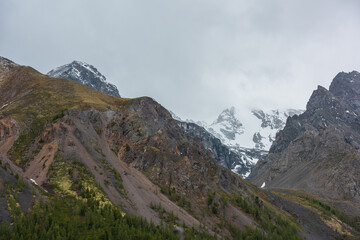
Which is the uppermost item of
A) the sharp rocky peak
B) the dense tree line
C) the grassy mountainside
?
the sharp rocky peak

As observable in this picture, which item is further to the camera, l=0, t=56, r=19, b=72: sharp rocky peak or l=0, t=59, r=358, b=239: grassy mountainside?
l=0, t=56, r=19, b=72: sharp rocky peak

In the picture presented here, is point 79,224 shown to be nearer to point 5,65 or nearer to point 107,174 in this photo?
point 107,174

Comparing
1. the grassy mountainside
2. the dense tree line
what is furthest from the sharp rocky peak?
the dense tree line

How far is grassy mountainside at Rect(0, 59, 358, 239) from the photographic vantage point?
37719mm

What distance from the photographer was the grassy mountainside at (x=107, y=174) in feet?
124

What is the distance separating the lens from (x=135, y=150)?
6750 cm

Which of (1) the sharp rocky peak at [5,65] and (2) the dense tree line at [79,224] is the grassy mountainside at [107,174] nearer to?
(2) the dense tree line at [79,224]

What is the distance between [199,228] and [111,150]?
2850 centimetres

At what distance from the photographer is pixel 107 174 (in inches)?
2114

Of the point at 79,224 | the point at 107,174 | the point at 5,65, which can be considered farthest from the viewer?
the point at 5,65

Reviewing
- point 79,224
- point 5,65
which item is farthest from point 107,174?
point 5,65

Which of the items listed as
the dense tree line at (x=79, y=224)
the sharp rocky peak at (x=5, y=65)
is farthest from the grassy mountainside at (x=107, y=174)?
the sharp rocky peak at (x=5, y=65)

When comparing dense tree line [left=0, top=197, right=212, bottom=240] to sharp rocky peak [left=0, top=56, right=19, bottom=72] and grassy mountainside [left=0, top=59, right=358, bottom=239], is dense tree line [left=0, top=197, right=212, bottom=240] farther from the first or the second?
sharp rocky peak [left=0, top=56, right=19, bottom=72]

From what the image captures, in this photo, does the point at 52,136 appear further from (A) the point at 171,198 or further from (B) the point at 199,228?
(B) the point at 199,228
